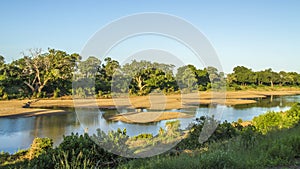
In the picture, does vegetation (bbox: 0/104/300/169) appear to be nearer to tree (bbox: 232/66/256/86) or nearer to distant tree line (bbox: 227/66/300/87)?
distant tree line (bbox: 227/66/300/87)

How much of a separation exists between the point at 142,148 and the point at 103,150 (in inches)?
56.5

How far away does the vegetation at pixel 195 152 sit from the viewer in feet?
12.9

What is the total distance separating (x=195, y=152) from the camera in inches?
220

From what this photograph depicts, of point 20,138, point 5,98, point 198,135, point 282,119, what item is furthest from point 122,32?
point 5,98

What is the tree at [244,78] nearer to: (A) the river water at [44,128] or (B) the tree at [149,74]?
(B) the tree at [149,74]

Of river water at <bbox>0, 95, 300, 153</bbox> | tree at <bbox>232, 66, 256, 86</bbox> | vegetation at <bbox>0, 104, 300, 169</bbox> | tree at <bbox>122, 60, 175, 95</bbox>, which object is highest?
tree at <bbox>232, 66, 256, 86</bbox>

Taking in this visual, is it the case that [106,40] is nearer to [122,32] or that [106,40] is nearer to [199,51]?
[122,32]

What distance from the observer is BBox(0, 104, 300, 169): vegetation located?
12.9 ft

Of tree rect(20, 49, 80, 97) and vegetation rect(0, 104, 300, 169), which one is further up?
tree rect(20, 49, 80, 97)

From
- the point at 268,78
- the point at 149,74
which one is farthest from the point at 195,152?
the point at 268,78

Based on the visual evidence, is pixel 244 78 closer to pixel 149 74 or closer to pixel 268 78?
pixel 268 78

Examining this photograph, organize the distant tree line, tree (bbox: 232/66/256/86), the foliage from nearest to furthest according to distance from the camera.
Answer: the foliage < tree (bbox: 232/66/256/86) < the distant tree line

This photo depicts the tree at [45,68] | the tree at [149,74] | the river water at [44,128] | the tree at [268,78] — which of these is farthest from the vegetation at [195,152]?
the tree at [268,78]

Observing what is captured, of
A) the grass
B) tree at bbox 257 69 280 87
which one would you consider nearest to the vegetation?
the grass
